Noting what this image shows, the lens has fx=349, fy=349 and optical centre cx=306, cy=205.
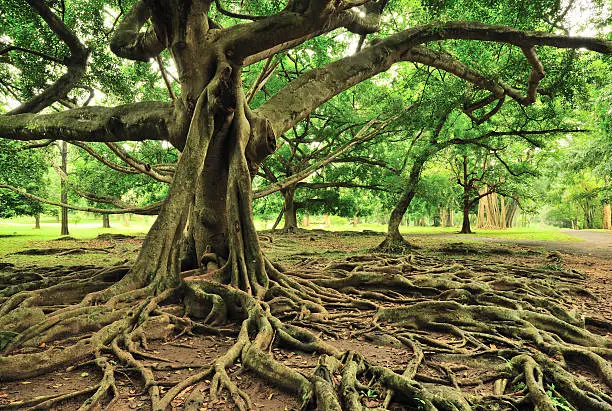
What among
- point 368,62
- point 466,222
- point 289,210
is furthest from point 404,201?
point 466,222

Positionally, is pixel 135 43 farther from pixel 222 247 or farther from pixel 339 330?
pixel 339 330

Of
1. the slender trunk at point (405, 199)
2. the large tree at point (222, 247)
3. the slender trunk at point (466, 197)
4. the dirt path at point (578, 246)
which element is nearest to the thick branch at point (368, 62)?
the large tree at point (222, 247)

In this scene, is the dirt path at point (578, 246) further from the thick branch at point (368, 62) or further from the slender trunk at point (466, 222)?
the thick branch at point (368, 62)

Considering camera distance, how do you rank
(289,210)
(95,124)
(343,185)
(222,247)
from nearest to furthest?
(95,124) → (222,247) → (343,185) → (289,210)

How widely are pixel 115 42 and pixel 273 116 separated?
3.01 metres

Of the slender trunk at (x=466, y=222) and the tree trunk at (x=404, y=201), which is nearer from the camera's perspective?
the tree trunk at (x=404, y=201)

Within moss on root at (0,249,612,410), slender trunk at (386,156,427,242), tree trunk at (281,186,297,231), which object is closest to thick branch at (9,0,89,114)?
moss on root at (0,249,612,410)

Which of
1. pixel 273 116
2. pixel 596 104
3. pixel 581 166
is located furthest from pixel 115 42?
pixel 581 166

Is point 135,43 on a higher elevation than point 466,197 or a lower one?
higher

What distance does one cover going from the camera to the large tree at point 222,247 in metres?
3.01

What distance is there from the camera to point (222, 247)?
6.38 metres

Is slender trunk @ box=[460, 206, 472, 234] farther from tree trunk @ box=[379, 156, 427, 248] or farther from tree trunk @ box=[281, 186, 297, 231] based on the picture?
tree trunk @ box=[379, 156, 427, 248]

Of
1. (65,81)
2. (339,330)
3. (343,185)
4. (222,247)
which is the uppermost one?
(65,81)

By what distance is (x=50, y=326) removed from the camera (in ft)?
12.3
